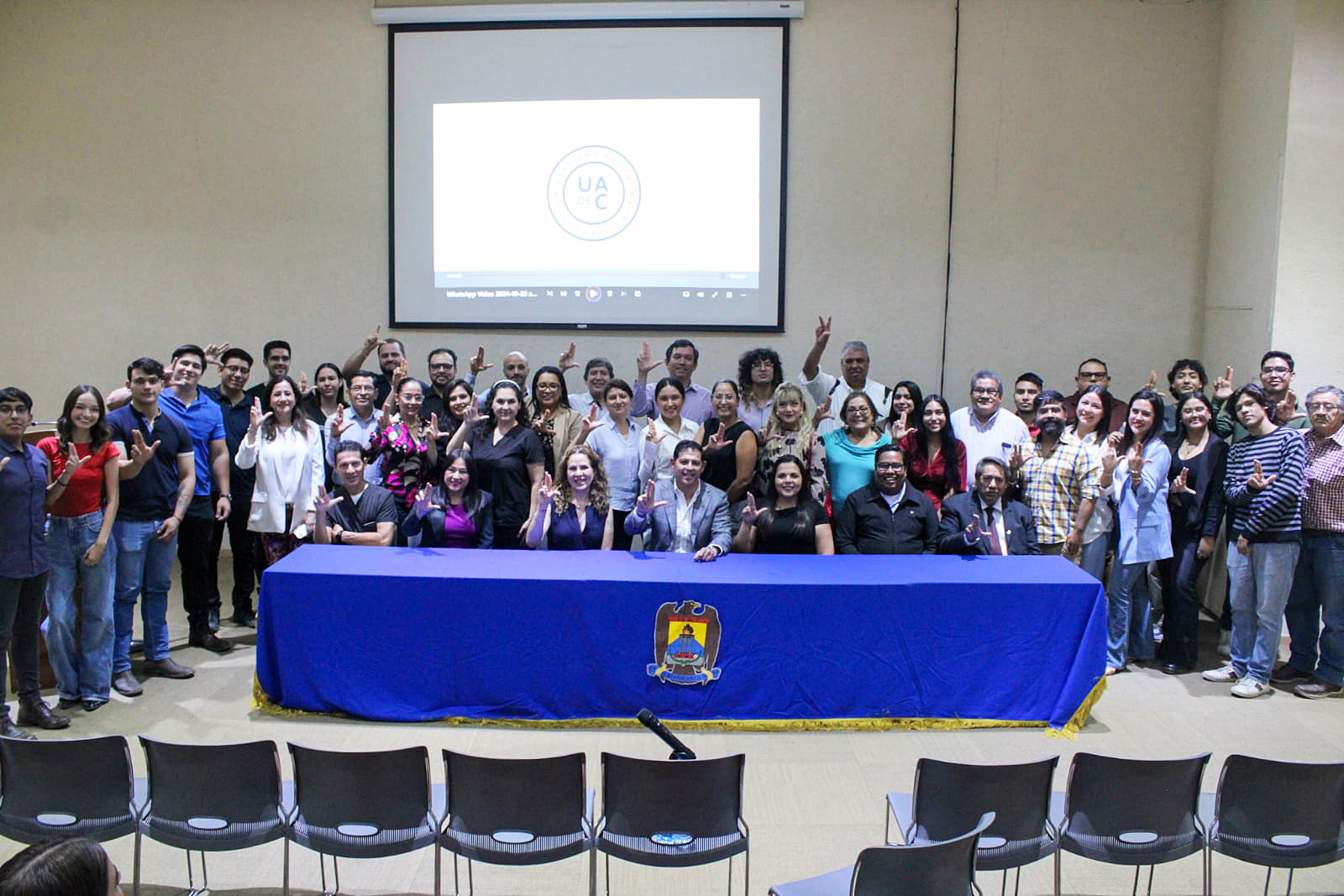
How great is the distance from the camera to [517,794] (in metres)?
2.86

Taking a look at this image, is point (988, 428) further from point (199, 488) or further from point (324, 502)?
point (199, 488)

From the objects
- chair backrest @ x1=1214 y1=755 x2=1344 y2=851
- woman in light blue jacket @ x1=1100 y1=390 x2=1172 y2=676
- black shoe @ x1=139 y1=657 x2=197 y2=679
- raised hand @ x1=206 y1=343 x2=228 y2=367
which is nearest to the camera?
chair backrest @ x1=1214 y1=755 x2=1344 y2=851

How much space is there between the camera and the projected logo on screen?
7352 mm

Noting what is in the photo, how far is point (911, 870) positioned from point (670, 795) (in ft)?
2.33

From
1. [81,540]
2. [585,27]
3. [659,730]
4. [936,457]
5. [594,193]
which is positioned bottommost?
[659,730]

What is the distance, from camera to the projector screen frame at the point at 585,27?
7195 mm

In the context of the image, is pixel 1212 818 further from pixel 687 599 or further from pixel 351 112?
pixel 351 112

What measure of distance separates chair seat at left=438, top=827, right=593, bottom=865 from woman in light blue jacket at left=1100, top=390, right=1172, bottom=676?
11.0 feet

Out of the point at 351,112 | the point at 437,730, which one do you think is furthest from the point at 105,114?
the point at 437,730

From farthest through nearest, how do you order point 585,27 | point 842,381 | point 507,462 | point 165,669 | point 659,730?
point 585,27 < point 842,381 < point 507,462 < point 165,669 < point 659,730

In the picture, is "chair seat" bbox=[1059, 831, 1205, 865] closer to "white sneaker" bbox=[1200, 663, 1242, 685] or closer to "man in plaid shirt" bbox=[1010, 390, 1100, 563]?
"man in plaid shirt" bbox=[1010, 390, 1100, 563]

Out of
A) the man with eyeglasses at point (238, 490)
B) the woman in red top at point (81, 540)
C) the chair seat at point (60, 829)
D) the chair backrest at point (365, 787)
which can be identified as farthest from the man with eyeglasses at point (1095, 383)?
the chair seat at point (60, 829)

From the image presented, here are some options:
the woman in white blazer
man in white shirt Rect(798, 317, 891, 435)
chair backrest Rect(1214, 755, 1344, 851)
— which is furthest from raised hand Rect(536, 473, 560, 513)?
chair backrest Rect(1214, 755, 1344, 851)

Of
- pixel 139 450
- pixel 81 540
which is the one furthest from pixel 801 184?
pixel 81 540
